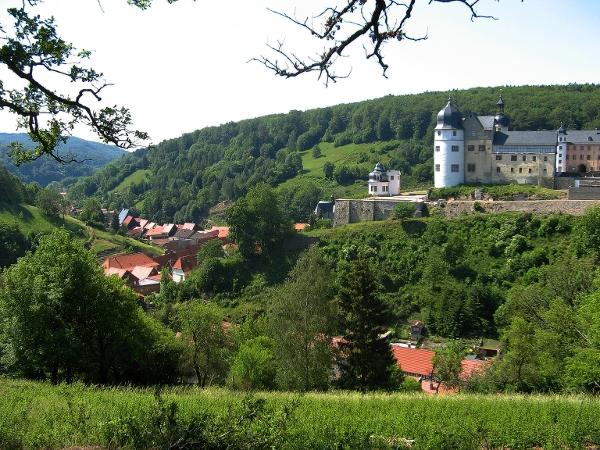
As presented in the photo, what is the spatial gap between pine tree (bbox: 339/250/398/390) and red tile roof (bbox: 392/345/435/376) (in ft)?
23.5

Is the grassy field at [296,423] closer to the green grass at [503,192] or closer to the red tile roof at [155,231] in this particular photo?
the green grass at [503,192]

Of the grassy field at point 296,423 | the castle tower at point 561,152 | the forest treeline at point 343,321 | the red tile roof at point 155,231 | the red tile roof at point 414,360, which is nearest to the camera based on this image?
the grassy field at point 296,423

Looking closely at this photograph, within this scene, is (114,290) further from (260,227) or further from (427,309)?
(260,227)

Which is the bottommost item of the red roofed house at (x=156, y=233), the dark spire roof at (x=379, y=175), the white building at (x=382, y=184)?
the red roofed house at (x=156, y=233)

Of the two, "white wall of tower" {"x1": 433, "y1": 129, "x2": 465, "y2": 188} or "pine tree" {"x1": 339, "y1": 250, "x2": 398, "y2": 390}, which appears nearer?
"pine tree" {"x1": 339, "y1": 250, "x2": 398, "y2": 390}

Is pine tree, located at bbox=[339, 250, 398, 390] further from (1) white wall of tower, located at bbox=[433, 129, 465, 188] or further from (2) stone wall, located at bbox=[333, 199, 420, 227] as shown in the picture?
(1) white wall of tower, located at bbox=[433, 129, 465, 188]

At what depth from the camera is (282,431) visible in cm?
912

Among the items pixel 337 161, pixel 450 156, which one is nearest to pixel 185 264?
pixel 450 156

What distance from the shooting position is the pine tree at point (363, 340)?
2219 cm

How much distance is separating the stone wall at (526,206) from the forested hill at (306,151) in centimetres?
4446

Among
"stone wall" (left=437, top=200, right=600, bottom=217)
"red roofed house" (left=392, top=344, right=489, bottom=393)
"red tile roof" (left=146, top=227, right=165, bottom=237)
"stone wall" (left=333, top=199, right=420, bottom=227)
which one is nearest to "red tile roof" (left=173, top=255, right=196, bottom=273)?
"stone wall" (left=333, top=199, right=420, bottom=227)

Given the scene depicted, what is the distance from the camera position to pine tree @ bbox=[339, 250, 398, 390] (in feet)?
72.8

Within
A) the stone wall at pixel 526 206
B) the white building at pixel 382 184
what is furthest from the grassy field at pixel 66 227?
the stone wall at pixel 526 206

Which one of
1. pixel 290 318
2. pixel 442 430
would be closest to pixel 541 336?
pixel 290 318
